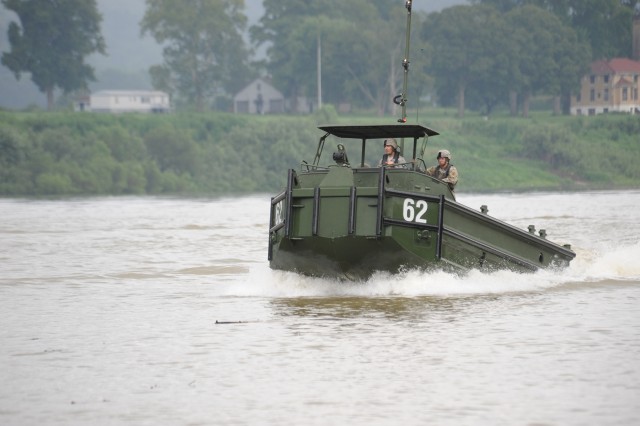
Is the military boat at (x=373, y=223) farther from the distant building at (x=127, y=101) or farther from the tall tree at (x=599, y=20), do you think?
the distant building at (x=127, y=101)

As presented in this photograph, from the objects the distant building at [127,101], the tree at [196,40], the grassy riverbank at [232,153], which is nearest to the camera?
the grassy riverbank at [232,153]

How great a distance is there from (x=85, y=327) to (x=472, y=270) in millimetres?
6475

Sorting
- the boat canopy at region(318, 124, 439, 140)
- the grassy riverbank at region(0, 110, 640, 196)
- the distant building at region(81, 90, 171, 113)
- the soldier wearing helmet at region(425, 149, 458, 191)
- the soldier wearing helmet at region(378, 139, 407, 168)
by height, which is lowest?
the grassy riverbank at region(0, 110, 640, 196)

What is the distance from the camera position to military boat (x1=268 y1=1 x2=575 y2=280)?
71.3 feet

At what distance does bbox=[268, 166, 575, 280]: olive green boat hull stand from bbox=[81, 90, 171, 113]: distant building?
146 meters

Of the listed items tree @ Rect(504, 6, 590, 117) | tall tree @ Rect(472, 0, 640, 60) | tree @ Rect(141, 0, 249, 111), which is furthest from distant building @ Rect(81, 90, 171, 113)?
tree @ Rect(504, 6, 590, 117)

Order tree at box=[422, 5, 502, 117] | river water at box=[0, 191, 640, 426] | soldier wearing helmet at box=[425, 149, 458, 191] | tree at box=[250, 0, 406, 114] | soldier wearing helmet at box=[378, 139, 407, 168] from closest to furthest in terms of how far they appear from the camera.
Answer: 1. river water at box=[0, 191, 640, 426]
2. soldier wearing helmet at box=[378, 139, 407, 168]
3. soldier wearing helmet at box=[425, 149, 458, 191]
4. tree at box=[422, 5, 502, 117]
5. tree at box=[250, 0, 406, 114]

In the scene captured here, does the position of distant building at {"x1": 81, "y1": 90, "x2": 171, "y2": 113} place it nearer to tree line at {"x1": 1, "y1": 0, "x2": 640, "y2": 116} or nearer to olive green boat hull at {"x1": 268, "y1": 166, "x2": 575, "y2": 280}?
tree line at {"x1": 1, "y1": 0, "x2": 640, "y2": 116}

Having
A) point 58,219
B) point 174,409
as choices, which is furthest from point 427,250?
point 58,219

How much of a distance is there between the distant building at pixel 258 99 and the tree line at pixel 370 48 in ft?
10.3

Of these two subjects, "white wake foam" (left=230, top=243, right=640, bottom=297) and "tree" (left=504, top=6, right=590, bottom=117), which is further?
"tree" (left=504, top=6, right=590, bottom=117)

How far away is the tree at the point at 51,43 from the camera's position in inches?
5354

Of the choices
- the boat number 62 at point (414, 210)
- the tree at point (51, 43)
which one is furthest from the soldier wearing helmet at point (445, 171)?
the tree at point (51, 43)

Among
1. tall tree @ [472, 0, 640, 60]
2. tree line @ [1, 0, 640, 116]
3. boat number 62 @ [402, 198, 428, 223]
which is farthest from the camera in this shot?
tall tree @ [472, 0, 640, 60]
